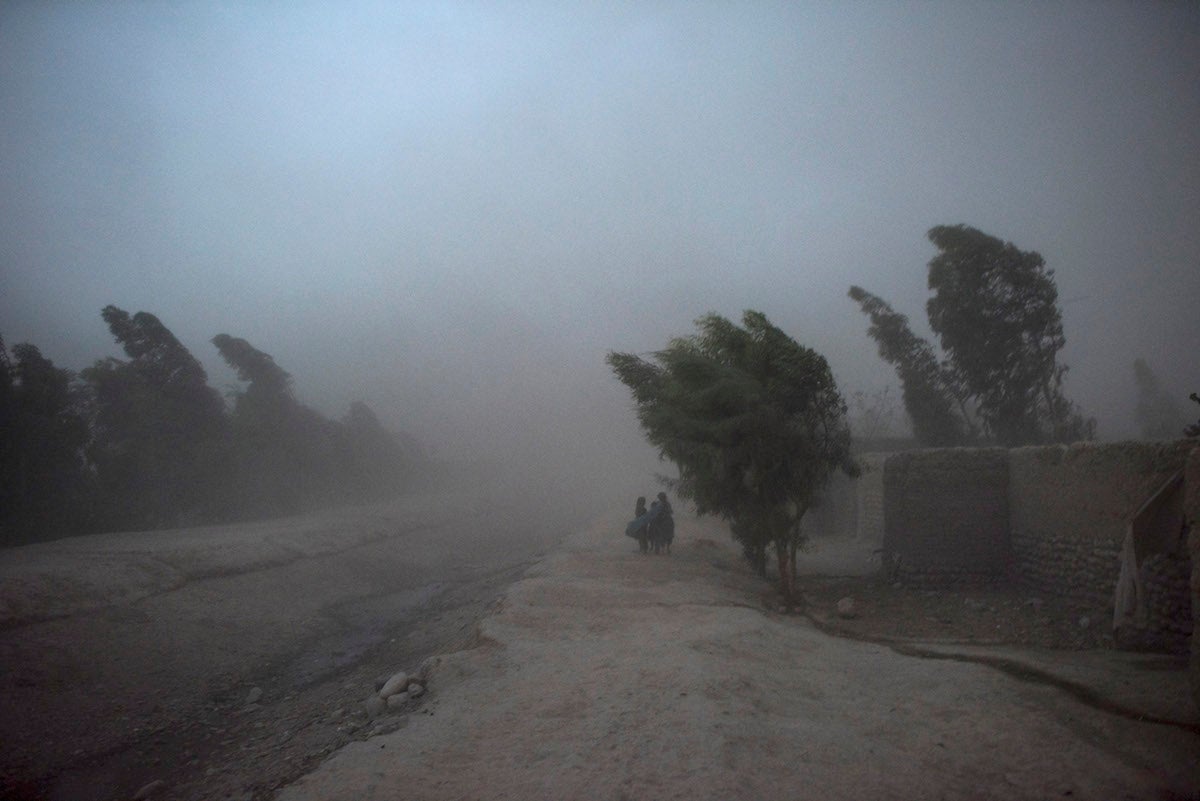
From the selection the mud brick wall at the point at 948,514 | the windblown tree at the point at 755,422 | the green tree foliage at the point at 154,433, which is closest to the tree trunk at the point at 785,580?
the windblown tree at the point at 755,422

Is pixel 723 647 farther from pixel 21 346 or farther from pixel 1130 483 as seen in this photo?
pixel 21 346

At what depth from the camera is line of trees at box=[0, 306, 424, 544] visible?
66.3ft

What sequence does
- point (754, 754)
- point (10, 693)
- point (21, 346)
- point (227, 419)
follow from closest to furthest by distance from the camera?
1. point (754, 754)
2. point (10, 693)
3. point (21, 346)
4. point (227, 419)

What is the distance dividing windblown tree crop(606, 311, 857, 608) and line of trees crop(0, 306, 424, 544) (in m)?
20.8

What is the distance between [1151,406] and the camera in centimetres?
4597

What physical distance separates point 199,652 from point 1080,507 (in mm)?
15454

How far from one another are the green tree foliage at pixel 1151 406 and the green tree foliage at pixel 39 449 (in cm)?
5738

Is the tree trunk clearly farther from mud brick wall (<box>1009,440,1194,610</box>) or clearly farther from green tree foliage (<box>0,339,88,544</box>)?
green tree foliage (<box>0,339,88,544</box>)

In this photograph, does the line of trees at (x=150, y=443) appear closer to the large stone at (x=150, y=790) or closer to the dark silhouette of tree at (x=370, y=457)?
the dark silhouette of tree at (x=370, y=457)

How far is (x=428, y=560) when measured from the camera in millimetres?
24766

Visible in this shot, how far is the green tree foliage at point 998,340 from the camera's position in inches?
879

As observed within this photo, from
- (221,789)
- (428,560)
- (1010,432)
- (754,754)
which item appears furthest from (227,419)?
(1010,432)

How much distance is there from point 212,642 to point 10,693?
3457 millimetres

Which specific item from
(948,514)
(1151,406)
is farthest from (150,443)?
(1151,406)
